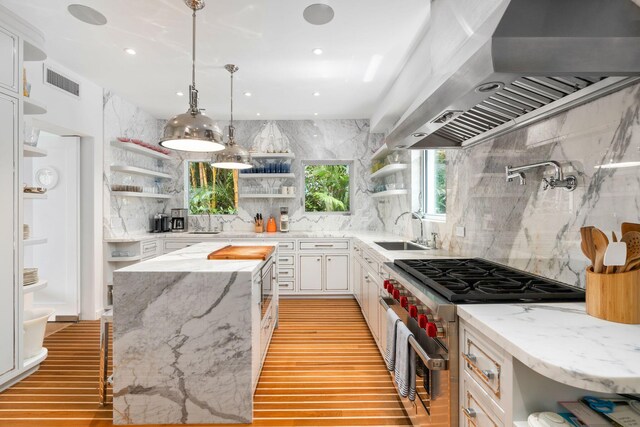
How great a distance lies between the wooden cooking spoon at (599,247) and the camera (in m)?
1.18

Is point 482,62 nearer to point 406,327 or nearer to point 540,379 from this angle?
point 540,379

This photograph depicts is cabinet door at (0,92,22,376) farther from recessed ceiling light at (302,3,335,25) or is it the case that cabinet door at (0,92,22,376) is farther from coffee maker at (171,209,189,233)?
coffee maker at (171,209,189,233)

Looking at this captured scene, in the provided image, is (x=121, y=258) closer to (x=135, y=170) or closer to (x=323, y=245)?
(x=135, y=170)

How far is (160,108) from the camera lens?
4.90 m

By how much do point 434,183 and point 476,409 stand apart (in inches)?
106

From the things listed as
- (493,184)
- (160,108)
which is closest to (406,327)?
(493,184)

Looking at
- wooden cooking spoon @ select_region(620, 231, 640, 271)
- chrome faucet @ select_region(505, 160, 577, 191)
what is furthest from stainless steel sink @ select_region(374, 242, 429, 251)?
wooden cooking spoon @ select_region(620, 231, 640, 271)

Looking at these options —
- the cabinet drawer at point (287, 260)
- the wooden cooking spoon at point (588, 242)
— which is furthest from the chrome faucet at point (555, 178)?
the cabinet drawer at point (287, 260)

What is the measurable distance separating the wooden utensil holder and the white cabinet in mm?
3413

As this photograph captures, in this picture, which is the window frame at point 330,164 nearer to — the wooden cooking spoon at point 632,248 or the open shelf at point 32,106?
the open shelf at point 32,106

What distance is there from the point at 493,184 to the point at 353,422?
178 centimetres

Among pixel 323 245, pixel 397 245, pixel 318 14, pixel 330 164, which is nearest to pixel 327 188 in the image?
pixel 330 164

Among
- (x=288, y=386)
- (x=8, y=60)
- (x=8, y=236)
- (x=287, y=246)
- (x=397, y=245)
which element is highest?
(x=8, y=60)

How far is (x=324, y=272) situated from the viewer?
479 cm
